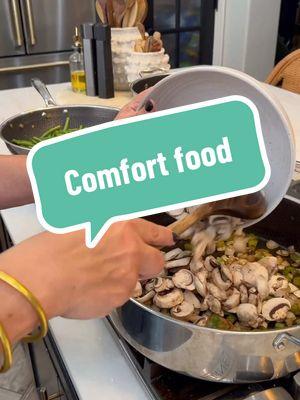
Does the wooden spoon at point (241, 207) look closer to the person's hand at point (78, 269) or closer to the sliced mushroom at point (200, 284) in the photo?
the sliced mushroom at point (200, 284)

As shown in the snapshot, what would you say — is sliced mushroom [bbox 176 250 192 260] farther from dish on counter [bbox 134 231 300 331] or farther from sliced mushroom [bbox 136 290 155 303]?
sliced mushroom [bbox 136 290 155 303]

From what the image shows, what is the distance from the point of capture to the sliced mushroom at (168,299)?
0.63 m

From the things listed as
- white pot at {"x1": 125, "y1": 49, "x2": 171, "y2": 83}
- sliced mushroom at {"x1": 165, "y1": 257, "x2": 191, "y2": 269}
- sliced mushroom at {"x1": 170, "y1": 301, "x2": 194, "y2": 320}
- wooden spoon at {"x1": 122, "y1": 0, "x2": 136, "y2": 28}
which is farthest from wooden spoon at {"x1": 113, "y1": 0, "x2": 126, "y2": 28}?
sliced mushroom at {"x1": 170, "y1": 301, "x2": 194, "y2": 320}

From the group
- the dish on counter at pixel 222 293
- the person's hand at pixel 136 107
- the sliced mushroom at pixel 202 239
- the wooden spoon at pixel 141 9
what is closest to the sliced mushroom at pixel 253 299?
the dish on counter at pixel 222 293

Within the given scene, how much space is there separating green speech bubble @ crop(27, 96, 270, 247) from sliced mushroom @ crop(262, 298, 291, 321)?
353mm

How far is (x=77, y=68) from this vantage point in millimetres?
1719

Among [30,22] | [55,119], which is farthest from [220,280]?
[30,22]

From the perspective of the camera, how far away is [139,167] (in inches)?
13.0

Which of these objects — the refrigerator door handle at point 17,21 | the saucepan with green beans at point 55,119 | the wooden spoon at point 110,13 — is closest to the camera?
the saucepan with green beans at point 55,119

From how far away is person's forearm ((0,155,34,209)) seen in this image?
2.67 feet

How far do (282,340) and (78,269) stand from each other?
0.83 ft

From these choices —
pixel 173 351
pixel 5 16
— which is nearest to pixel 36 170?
pixel 173 351

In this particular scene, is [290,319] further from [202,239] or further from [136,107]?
[136,107]

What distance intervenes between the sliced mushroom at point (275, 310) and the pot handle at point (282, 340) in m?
0.12
